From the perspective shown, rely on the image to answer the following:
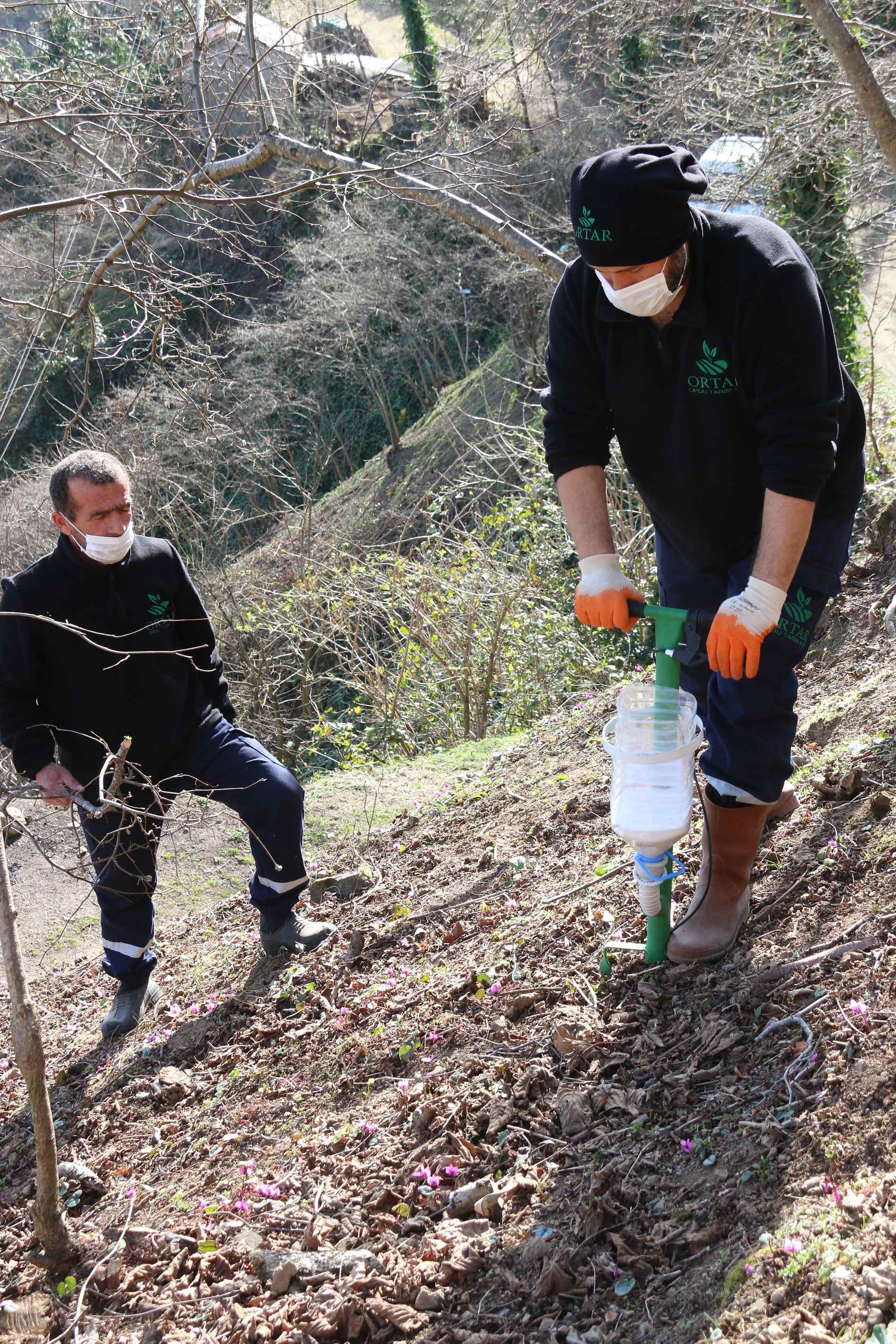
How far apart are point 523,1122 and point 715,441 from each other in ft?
5.61

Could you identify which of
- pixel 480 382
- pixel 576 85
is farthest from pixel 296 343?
pixel 576 85

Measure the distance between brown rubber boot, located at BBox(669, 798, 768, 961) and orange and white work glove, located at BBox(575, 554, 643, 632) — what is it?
1.87 feet

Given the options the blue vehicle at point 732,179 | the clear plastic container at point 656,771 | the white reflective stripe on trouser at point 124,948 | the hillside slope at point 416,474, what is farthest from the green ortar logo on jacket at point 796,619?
the hillside slope at point 416,474

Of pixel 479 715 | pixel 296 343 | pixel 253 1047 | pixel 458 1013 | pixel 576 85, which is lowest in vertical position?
pixel 479 715

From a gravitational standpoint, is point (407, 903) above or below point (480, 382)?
below

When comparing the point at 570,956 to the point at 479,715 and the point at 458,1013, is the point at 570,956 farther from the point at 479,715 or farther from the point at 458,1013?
the point at 479,715

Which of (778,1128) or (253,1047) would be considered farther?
(253,1047)

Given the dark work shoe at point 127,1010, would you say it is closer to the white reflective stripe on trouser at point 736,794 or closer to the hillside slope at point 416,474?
the white reflective stripe on trouser at point 736,794

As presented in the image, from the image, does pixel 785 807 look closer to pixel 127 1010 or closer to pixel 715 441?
pixel 715 441

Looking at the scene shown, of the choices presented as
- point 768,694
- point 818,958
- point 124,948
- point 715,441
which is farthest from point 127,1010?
point 715,441

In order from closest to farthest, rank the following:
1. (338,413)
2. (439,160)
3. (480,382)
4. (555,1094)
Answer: (555,1094), (439,160), (480,382), (338,413)

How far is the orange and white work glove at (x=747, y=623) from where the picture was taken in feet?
7.80

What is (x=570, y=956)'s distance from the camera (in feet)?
10.3

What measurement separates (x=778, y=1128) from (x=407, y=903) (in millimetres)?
2246
